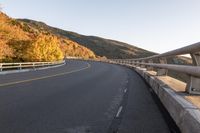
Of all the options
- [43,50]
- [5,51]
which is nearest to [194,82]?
[5,51]

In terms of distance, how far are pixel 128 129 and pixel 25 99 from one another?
5837 millimetres

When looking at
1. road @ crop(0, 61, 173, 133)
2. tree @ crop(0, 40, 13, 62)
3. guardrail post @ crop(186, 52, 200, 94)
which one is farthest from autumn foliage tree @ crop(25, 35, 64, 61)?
guardrail post @ crop(186, 52, 200, 94)

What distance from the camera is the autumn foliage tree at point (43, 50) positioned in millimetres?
83938

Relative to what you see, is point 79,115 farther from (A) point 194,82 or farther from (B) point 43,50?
(B) point 43,50

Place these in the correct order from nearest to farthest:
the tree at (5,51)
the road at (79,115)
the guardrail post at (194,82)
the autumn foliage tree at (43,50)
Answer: the road at (79,115) < the guardrail post at (194,82) < the tree at (5,51) < the autumn foliage tree at (43,50)

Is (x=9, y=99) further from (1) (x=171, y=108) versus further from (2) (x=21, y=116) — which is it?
(1) (x=171, y=108)

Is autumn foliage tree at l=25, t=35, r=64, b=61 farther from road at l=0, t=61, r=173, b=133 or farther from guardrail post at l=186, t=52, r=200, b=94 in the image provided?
guardrail post at l=186, t=52, r=200, b=94

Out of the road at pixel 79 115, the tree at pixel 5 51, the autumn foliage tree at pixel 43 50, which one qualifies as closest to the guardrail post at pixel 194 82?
the road at pixel 79 115

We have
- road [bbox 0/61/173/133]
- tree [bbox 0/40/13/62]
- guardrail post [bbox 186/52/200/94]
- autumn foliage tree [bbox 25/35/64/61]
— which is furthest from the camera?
autumn foliage tree [bbox 25/35/64/61]

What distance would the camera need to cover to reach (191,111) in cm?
643

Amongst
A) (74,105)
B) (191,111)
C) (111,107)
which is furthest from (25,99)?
(191,111)

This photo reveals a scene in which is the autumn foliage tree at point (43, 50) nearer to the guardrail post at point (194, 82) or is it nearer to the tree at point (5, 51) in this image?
the tree at point (5, 51)

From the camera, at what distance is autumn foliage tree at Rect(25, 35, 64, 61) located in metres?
83.9

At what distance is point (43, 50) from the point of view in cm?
8781
